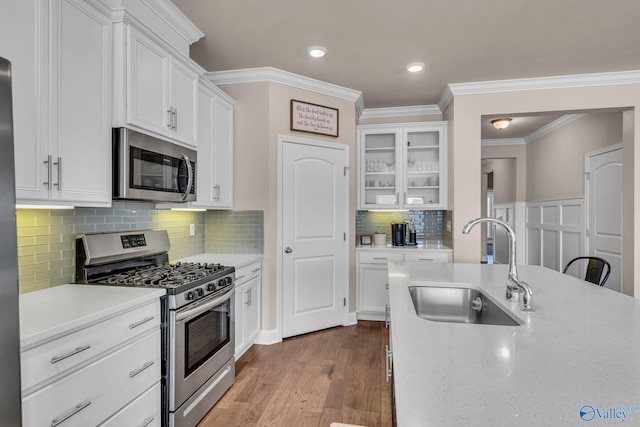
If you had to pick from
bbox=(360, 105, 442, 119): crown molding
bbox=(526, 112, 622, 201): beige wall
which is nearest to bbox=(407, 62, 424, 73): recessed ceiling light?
bbox=(360, 105, 442, 119): crown molding

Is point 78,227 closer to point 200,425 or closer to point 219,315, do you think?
point 219,315

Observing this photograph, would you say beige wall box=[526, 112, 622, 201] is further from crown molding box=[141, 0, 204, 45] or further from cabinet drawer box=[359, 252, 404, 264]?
crown molding box=[141, 0, 204, 45]

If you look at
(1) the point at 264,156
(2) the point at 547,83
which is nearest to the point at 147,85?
(1) the point at 264,156

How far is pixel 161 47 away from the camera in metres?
2.17

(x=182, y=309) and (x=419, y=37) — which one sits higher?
(x=419, y=37)

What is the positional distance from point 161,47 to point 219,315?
178cm

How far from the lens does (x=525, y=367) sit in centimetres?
89

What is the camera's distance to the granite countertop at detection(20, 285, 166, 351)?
121 centimetres

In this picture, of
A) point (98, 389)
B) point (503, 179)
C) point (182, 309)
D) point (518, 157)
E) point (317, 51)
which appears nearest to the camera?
point (98, 389)

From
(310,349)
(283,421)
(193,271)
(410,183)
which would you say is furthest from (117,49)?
(410,183)

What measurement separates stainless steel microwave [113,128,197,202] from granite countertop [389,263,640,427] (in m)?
1.57

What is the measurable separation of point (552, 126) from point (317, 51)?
416 centimetres

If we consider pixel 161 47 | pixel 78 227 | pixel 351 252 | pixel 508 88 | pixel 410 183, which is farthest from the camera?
pixel 410 183

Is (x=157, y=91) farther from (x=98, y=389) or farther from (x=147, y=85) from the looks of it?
(x=98, y=389)
